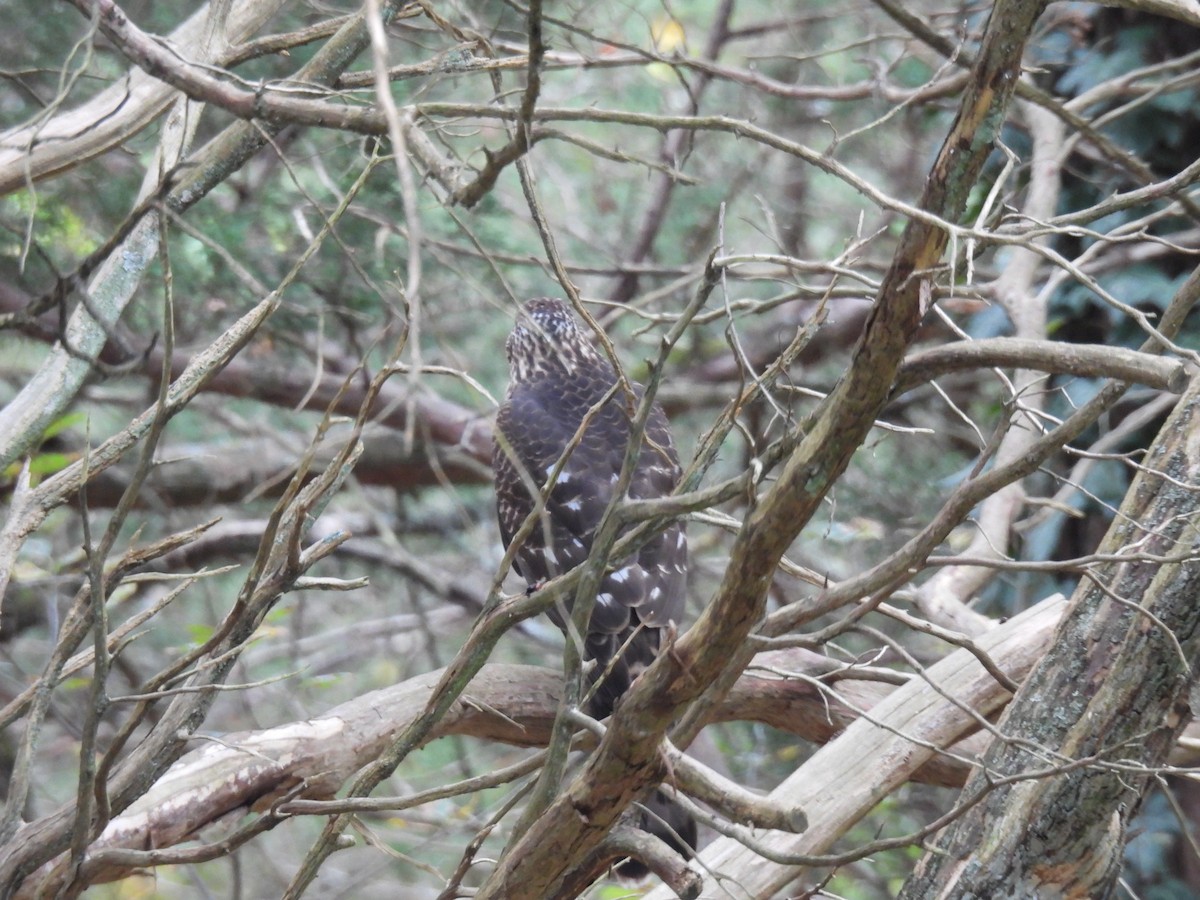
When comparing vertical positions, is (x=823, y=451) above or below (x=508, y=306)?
below

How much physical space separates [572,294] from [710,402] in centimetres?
374

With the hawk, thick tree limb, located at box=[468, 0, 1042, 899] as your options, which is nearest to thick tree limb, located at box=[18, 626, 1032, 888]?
the hawk

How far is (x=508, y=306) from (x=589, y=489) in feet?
2.17

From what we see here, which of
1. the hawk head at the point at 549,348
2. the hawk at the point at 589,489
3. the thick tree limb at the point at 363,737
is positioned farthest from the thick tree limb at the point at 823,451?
the hawk head at the point at 549,348

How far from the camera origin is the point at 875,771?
2498 millimetres

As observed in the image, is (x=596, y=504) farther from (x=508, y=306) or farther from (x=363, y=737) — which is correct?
(x=363, y=737)

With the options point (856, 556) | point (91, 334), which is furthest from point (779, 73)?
point (91, 334)

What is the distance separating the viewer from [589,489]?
3.46 m

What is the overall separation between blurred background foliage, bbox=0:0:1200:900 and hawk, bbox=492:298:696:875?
0.27 metres

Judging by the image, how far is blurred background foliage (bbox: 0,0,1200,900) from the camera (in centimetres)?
380

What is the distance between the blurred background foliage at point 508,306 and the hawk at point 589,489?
27 cm

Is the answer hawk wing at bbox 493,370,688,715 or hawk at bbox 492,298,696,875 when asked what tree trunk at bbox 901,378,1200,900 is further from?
hawk wing at bbox 493,370,688,715

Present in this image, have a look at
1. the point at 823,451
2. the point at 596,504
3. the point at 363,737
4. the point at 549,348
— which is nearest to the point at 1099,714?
the point at 823,451

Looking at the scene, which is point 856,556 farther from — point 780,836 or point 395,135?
point 395,135
